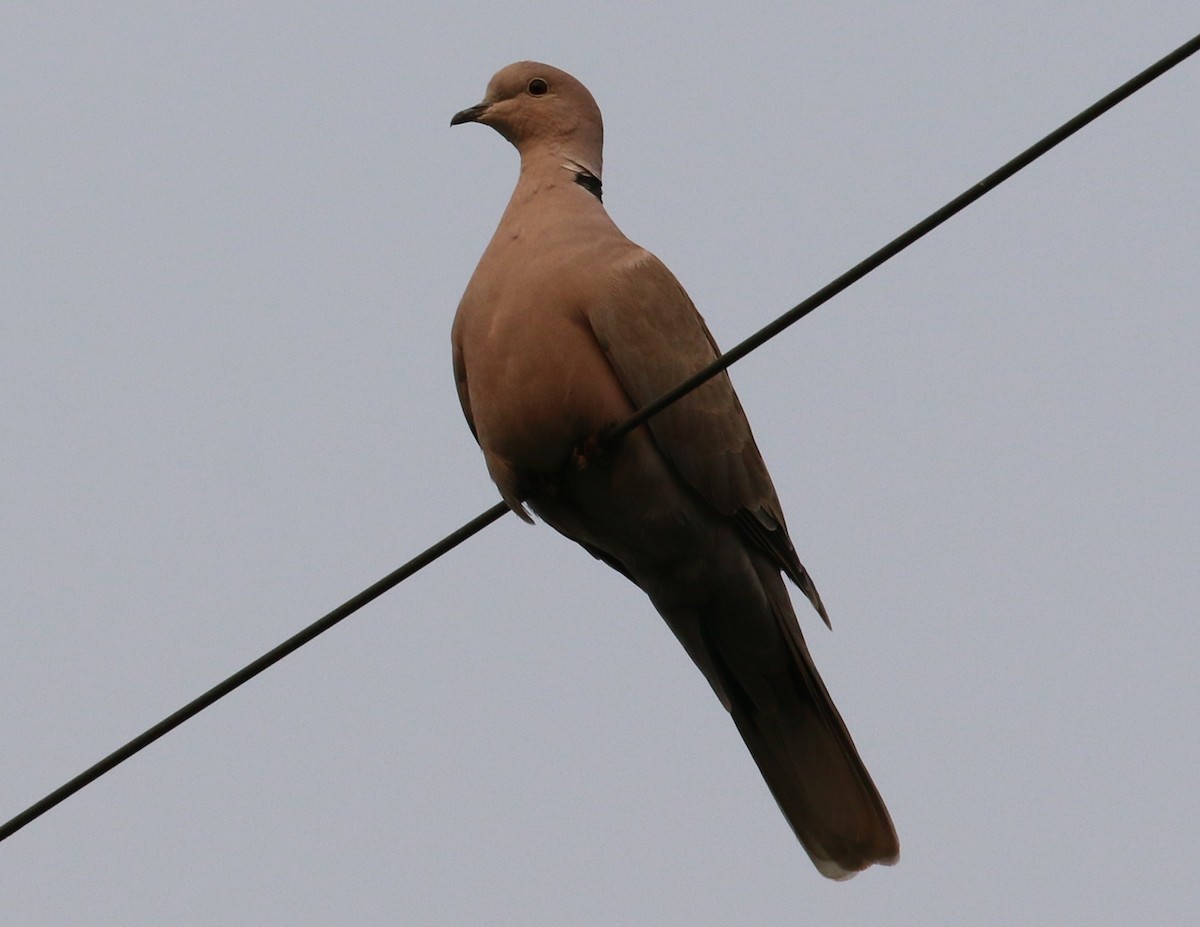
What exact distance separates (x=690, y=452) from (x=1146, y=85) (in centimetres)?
200

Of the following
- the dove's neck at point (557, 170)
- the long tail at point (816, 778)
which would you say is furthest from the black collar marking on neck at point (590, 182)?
the long tail at point (816, 778)

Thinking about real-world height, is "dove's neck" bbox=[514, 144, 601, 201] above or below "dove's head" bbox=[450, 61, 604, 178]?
below

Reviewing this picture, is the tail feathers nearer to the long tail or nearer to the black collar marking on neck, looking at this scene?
the long tail

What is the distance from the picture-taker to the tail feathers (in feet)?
19.1

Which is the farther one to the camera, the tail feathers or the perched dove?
the tail feathers

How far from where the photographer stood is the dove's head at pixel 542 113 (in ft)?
20.1

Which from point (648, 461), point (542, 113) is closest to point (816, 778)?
point (648, 461)

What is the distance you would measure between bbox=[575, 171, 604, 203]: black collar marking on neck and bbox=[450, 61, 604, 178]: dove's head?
1.5 inches

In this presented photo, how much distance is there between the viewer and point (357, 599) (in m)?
4.20

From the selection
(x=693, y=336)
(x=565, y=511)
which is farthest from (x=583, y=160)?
(x=565, y=511)

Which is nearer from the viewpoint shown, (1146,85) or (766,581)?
(1146,85)

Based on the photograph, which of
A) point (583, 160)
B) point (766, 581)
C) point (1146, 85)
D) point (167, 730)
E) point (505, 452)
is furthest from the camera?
point (583, 160)

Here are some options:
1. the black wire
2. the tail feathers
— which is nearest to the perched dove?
the tail feathers

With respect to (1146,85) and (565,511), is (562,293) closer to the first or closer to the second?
(565,511)
